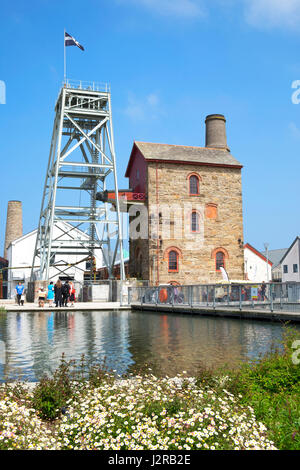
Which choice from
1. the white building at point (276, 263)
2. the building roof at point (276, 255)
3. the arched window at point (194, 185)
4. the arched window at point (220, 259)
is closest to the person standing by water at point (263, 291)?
the arched window at point (220, 259)

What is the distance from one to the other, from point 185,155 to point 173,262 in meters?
9.42

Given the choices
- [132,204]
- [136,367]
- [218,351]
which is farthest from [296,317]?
[132,204]

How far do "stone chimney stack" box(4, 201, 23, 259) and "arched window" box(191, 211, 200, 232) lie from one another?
29.3 metres

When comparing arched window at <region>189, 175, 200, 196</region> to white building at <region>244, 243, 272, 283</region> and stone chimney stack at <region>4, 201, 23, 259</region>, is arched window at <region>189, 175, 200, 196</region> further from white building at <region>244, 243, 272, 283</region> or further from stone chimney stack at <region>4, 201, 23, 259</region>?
stone chimney stack at <region>4, 201, 23, 259</region>

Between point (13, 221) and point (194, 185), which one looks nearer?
point (194, 185)

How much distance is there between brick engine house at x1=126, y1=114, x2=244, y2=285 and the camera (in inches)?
1444

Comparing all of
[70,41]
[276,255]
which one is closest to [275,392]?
[70,41]

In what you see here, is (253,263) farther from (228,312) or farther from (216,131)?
(228,312)

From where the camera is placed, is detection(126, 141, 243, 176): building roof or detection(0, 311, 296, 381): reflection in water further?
detection(126, 141, 243, 176): building roof

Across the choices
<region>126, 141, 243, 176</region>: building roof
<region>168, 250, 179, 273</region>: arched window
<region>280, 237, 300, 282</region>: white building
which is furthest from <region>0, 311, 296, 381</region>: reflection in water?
<region>280, 237, 300, 282</region>: white building

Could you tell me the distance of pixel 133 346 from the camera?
11.1m

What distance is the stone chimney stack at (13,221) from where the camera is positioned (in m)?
58.7

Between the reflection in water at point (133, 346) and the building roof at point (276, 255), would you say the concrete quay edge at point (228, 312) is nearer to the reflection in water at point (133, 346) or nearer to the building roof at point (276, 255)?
the reflection in water at point (133, 346)
